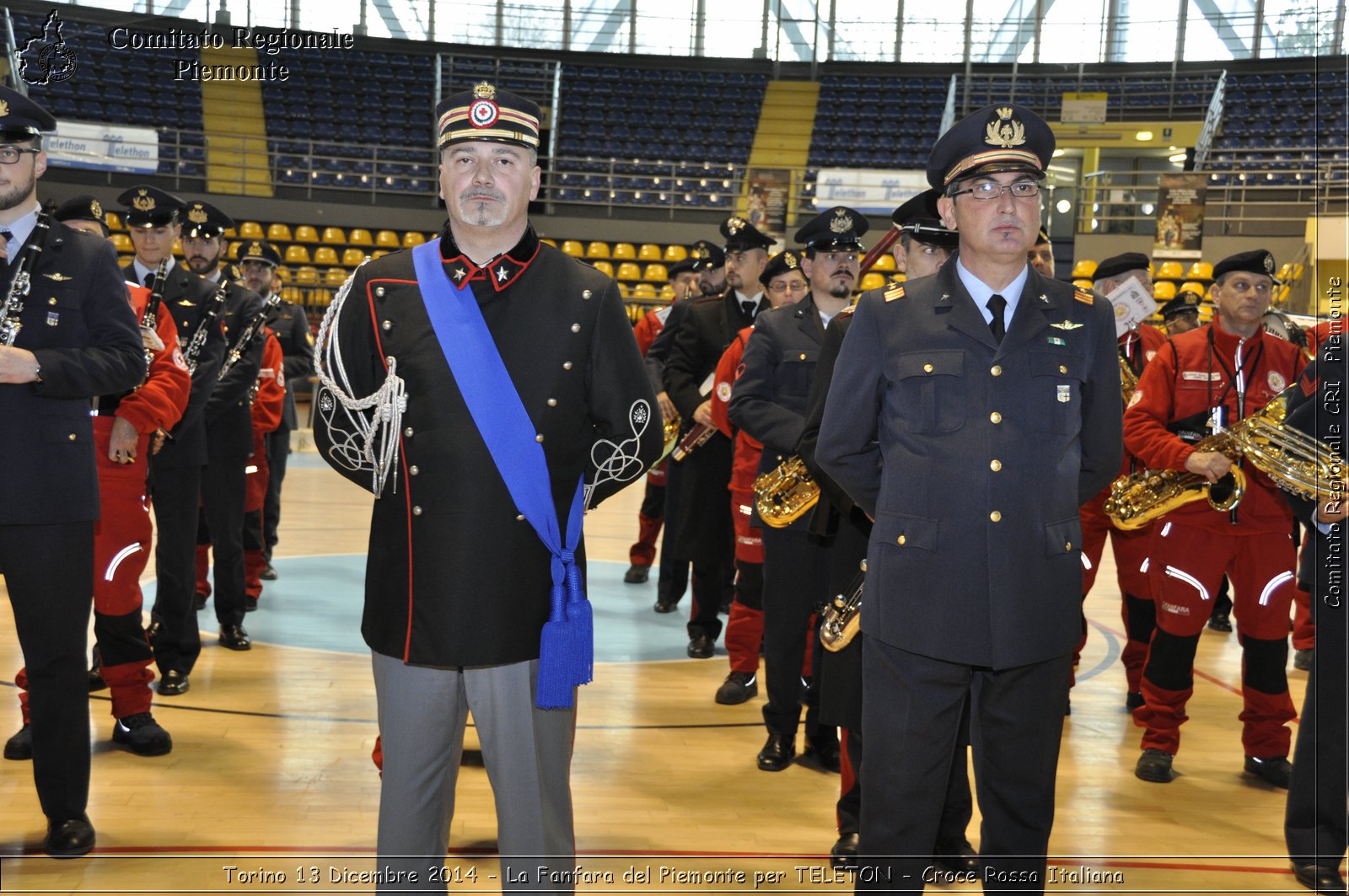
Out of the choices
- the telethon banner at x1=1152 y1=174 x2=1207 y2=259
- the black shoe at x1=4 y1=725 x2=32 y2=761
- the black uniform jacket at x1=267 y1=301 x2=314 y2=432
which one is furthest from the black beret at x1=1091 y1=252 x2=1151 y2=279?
the telethon banner at x1=1152 y1=174 x2=1207 y2=259

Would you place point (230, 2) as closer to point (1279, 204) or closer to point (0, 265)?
point (1279, 204)

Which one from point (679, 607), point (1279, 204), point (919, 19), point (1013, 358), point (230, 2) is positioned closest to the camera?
point (1013, 358)

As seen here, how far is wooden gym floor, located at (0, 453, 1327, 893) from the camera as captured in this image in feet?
10.9

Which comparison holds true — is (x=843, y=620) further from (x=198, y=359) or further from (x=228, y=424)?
(x=228, y=424)

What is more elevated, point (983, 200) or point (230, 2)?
point (230, 2)

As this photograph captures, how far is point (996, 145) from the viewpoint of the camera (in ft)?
8.41

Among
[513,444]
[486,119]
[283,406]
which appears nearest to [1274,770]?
[513,444]

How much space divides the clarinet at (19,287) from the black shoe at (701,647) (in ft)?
11.6

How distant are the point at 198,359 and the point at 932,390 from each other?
11.0ft

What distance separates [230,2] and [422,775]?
21098 millimetres

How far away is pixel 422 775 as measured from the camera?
7.79 feet

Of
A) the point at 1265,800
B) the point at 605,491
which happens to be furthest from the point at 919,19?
the point at 605,491

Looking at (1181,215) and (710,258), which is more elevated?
(1181,215)


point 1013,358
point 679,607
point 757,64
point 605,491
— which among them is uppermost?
point 757,64
